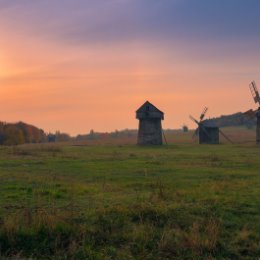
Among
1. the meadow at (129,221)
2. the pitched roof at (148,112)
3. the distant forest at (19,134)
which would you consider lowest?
the meadow at (129,221)

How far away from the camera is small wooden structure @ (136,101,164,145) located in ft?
216

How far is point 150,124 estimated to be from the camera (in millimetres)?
65938

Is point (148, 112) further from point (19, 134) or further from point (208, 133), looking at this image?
point (19, 134)

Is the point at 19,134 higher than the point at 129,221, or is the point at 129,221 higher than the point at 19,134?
the point at 19,134

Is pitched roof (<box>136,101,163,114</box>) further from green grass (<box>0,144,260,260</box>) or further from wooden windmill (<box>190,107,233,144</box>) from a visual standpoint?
green grass (<box>0,144,260,260</box>)

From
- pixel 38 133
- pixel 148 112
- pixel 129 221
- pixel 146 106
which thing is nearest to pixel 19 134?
pixel 38 133

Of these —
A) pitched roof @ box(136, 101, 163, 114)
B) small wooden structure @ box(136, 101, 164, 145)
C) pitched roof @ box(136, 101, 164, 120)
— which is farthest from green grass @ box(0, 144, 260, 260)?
pitched roof @ box(136, 101, 163, 114)

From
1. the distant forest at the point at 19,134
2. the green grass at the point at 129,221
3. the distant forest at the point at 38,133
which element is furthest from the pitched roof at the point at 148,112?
the green grass at the point at 129,221

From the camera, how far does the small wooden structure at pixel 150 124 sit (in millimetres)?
65812

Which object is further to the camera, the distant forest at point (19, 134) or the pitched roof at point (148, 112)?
the distant forest at point (19, 134)

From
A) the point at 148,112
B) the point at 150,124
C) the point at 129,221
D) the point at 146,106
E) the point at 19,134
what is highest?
the point at 146,106

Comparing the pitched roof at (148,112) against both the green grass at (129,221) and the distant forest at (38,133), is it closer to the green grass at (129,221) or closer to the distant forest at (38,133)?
the distant forest at (38,133)

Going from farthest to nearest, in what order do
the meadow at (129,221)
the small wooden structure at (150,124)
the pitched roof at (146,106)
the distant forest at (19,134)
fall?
the distant forest at (19,134), the pitched roof at (146,106), the small wooden structure at (150,124), the meadow at (129,221)

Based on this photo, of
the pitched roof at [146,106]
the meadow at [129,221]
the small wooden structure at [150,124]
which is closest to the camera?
the meadow at [129,221]
